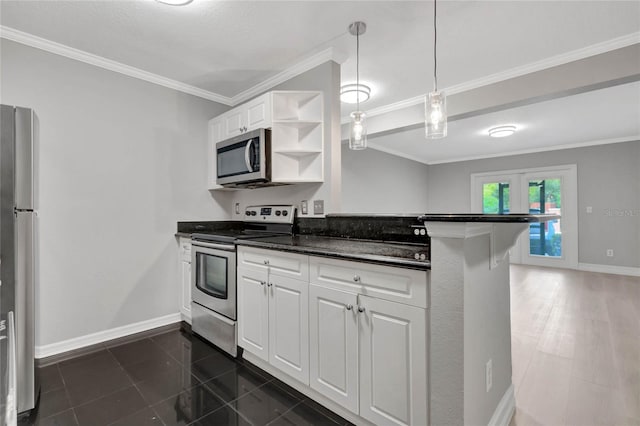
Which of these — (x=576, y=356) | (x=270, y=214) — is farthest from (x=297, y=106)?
(x=576, y=356)

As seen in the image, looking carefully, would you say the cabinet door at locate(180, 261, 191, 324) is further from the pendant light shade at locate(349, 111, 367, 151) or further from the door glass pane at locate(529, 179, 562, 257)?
the door glass pane at locate(529, 179, 562, 257)

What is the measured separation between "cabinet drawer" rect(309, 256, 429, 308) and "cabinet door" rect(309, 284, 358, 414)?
6 centimetres

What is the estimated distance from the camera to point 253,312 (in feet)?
6.81

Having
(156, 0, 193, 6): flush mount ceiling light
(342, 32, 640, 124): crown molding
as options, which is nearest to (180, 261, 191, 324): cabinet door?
(156, 0, 193, 6): flush mount ceiling light

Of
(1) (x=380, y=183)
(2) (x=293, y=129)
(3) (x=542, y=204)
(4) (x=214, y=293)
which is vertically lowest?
(4) (x=214, y=293)

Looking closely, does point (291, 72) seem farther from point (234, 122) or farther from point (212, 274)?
point (212, 274)

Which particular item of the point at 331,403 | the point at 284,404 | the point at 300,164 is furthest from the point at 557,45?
the point at 284,404

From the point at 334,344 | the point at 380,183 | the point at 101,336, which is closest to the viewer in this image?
the point at 334,344

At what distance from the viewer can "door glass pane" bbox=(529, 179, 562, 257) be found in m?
6.09

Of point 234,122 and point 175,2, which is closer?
point 175,2

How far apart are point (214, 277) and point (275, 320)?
78cm

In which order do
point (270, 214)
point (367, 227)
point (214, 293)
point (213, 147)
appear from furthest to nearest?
point (213, 147) → point (270, 214) → point (214, 293) → point (367, 227)

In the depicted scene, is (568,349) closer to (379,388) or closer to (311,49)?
(379,388)

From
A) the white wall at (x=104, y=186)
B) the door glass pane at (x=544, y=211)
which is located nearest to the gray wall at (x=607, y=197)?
the door glass pane at (x=544, y=211)
